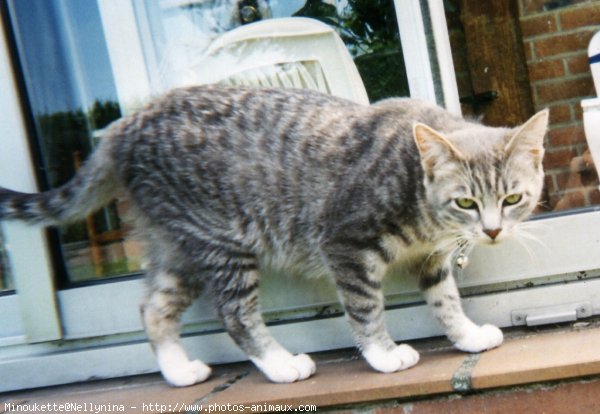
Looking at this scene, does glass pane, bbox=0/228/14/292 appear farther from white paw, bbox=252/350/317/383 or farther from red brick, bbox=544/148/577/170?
red brick, bbox=544/148/577/170

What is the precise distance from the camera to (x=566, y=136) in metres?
2.44

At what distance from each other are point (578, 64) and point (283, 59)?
90 cm

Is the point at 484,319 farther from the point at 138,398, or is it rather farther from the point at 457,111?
the point at 138,398

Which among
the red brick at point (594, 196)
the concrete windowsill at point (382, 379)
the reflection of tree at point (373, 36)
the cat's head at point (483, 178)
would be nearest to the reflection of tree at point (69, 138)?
the concrete windowsill at point (382, 379)

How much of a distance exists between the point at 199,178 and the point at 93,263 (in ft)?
1.91

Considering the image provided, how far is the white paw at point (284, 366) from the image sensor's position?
7.66ft

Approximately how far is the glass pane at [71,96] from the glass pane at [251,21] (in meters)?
0.18

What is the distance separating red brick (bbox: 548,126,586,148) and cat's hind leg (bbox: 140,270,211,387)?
116 centimetres

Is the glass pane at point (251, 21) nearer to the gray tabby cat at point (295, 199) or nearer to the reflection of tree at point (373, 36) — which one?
the reflection of tree at point (373, 36)

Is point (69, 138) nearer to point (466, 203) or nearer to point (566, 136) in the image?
point (466, 203)

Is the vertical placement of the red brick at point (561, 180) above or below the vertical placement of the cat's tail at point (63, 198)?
below

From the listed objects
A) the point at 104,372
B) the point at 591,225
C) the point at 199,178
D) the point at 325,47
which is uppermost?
the point at 325,47

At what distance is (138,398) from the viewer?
2.44m

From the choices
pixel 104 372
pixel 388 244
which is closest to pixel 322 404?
pixel 388 244
